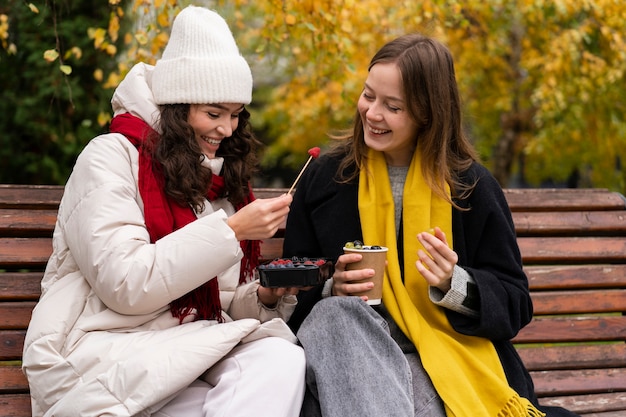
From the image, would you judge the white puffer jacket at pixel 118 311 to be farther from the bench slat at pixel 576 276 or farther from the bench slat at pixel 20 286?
the bench slat at pixel 576 276

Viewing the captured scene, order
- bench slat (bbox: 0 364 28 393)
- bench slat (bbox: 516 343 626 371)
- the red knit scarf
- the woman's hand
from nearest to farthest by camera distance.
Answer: the red knit scarf
the woman's hand
bench slat (bbox: 0 364 28 393)
bench slat (bbox: 516 343 626 371)

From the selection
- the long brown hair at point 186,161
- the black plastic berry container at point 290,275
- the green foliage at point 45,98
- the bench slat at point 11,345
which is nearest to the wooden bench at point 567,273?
the bench slat at point 11,345

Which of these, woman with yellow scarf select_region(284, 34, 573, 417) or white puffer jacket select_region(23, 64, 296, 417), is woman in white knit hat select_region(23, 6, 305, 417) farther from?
woman with yellow scarf select_region(284, 34, 573, 417)

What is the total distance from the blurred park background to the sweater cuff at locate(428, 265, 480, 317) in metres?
1.69

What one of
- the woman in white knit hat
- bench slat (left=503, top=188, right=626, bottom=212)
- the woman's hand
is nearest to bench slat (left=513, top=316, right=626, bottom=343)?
bench slat (left=503, top=188, right=626, bottom=212)

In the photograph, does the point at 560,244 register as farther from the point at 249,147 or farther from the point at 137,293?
the point at 137,293

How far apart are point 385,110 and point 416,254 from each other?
0.52m

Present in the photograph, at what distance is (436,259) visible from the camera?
2756 mm

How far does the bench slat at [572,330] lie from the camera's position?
3568mm

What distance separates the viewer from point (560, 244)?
367 cm

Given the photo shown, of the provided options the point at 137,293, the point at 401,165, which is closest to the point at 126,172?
the point at 137,293

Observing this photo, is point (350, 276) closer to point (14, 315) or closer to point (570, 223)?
point (14, 315)

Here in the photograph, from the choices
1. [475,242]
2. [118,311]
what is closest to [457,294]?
[475,242]

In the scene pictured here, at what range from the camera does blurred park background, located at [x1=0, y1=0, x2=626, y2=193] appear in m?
4.31
